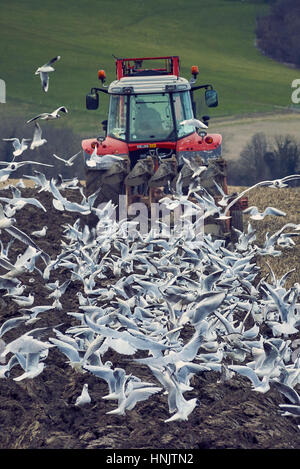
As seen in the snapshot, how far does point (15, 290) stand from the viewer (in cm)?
836

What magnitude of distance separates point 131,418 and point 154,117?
867 centimetres

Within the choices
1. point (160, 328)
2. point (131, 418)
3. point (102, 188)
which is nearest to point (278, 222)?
point (102, 188)

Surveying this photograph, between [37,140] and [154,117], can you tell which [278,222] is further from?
[37,140]

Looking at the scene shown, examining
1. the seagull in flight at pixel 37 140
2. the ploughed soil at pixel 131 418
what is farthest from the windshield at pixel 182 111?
the ploughed soil at pixel 131 418

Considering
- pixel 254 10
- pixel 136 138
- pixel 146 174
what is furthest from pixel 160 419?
pixel 254 10

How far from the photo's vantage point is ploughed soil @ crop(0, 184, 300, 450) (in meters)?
5.68

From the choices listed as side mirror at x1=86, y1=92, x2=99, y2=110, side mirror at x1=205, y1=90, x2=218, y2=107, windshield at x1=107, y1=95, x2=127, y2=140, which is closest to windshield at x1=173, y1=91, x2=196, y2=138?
side mirror at x1=205, y1=90, x2=218, y2=107

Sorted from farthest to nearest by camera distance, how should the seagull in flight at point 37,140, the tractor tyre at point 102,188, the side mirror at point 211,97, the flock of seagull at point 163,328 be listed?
the side mirror at point 211,97 → the tractor tyre at point 102,188 → the seagull in flight at point 37,140 → the flock of seagull at point 163,328

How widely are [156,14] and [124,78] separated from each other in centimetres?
4328

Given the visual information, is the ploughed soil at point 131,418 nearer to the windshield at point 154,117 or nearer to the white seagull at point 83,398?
the white seagull at point 83,398

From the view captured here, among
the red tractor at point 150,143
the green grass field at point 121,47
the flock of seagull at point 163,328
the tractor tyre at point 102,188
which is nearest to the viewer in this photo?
the flock of seagull at point 163,328

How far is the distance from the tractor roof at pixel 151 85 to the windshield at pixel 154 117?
148mm

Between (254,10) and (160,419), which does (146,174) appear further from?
(254,10)

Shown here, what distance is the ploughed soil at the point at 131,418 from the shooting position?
5.68 meters
